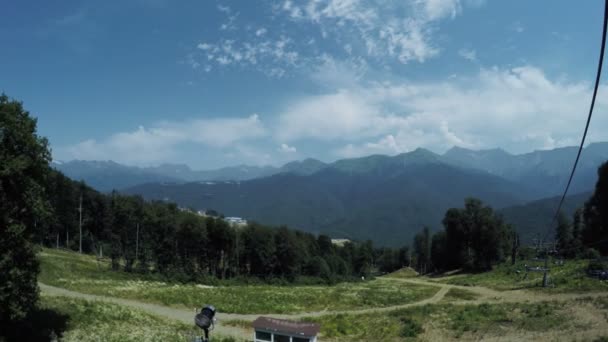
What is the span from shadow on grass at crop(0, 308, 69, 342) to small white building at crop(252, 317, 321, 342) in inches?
508

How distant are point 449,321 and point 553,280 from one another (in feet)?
92.4

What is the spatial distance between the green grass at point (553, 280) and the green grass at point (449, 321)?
10.5 m

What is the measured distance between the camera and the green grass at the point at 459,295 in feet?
190

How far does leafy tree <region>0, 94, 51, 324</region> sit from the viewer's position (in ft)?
68.6

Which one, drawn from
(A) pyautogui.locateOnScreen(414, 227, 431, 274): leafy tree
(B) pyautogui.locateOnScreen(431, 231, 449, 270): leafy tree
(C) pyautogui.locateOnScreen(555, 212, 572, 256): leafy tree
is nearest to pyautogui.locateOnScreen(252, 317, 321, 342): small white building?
(B) pyautogui.locateOnScreen(431, 231, 449, 270): leafy tree

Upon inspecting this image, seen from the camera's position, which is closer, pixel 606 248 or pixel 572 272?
pixel 572 272

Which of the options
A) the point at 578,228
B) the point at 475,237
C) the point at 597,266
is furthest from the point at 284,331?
the point at 578,228

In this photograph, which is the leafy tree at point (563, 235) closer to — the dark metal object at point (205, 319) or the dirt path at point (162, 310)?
the dirt path at point (162, 310)

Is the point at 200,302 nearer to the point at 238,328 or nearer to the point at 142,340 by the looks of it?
the point at 238,328

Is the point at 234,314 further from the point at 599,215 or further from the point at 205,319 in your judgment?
the point at 599,215

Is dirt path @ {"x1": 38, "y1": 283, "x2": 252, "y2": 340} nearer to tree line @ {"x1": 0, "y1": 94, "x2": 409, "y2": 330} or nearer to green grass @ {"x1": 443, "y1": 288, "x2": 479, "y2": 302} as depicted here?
tree line @ {"x1": 0, "y1": 94, "x2": 409, "y2": 330}

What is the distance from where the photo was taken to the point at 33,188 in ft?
74.3

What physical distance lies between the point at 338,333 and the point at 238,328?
9.29 metres

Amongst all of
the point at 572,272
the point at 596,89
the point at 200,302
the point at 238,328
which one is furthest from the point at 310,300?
the point at 596,89
